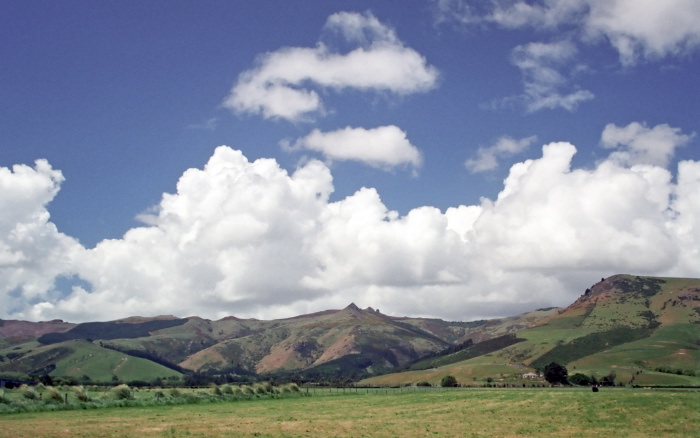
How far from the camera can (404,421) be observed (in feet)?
203

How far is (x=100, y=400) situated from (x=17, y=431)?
105ft

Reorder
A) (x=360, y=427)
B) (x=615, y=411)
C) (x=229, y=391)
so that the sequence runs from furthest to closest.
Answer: (x=229, y=391), (x=615, y=411), (x=360, y=427)

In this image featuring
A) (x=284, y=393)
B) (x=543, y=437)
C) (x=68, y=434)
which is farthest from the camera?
(x=284, y=393)

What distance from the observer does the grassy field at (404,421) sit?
167 feet

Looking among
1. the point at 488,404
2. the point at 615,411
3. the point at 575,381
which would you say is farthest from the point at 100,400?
the point at 575,381

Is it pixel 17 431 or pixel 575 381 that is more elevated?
pixel 17 431

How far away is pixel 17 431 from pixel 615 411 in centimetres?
6055

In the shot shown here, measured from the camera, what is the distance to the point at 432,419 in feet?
208

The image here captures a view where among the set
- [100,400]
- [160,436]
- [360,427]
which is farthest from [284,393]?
A: [160,436]

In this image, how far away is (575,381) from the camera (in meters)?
186

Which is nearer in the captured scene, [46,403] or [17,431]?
[17,431]

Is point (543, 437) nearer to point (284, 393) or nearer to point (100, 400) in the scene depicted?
point (100, 400)

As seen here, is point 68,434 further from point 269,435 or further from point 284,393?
point 284,393

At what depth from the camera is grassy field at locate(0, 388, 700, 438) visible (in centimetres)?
5091
